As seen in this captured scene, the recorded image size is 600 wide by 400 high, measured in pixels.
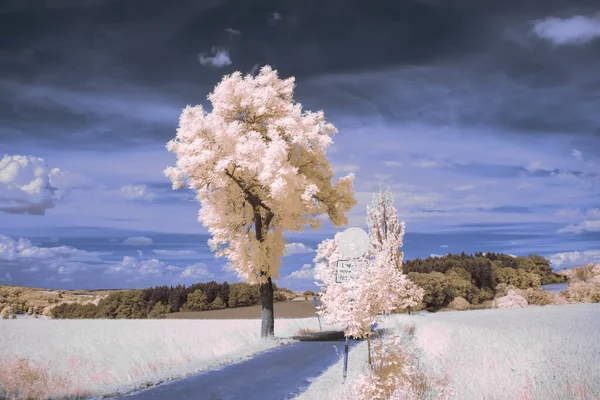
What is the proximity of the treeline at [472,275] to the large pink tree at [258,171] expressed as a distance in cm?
2620

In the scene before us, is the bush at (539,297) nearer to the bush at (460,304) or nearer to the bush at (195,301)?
the bush at (460,304)

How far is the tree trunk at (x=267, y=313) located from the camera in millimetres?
22703

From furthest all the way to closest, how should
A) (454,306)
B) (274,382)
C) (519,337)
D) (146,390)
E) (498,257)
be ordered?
(498,257) < (454,306) < (519,337) < (274,382) < (146,390)

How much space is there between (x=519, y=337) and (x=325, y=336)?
12461 mm

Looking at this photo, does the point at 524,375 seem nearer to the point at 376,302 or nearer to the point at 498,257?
the point at 376,302

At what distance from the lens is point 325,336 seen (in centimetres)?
2472

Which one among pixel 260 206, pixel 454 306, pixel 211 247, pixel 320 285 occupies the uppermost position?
pixel 260 206

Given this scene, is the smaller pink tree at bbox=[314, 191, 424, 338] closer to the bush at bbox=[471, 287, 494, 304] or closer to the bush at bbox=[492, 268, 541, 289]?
the bush at bbox=[471, 287, 494, 304]

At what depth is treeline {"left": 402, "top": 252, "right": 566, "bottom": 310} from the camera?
4853cm

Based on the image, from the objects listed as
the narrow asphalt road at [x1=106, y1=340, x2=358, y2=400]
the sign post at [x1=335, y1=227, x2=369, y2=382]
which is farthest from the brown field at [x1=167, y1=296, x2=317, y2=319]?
the sign post at [x1=335, y1=227, x2=369, y2=382]

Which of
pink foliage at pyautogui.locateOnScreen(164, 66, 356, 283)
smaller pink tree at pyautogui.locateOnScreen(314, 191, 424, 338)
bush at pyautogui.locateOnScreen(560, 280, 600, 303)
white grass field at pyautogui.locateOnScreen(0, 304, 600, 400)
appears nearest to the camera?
white grass field at pyautogui.locateOnScreen(0, 304, 600, 400)

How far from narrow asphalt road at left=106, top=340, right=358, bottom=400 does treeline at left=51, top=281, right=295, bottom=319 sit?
81.0 feet

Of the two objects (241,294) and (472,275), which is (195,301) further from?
(472,275)

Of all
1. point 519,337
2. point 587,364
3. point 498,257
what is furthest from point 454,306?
point 587,364
